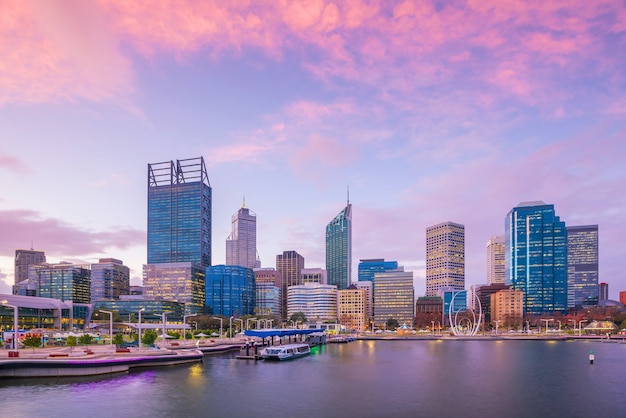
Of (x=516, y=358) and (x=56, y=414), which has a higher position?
(x=56, y=414)

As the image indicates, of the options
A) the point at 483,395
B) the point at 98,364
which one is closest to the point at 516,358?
the point at 483,395

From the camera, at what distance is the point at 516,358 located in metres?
122

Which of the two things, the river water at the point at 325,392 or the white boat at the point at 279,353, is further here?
the white boat at the point at 279,353

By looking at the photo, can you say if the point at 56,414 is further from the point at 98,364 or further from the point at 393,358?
the point at 393,358

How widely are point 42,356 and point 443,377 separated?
63210 mm

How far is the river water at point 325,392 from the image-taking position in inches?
2179

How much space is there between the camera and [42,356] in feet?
259

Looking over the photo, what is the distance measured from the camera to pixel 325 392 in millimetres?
67812

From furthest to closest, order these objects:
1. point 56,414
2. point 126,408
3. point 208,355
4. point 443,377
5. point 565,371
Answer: point 208,355 → point 565,371 → point 443,377 → point 126,408 → point 56,414

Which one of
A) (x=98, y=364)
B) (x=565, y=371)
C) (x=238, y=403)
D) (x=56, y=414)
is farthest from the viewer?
(x=565, y=371)

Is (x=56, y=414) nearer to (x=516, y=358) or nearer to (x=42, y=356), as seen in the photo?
(x=42, y=356)

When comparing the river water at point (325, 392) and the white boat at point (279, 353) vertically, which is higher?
the river water at point (325, 392)

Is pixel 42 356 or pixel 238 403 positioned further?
pixel 42 356

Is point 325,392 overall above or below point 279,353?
above
